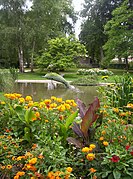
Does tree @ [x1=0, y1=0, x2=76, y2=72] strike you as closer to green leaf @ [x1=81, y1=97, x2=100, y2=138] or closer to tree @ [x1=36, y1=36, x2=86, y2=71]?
tree @ [x1=36, y1=36, x2=86, y2=71]

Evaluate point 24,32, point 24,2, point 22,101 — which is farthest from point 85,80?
point 22,101

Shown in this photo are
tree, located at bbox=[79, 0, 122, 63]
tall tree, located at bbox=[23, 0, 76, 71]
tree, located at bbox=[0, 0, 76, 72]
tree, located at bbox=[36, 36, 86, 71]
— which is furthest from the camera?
tree, located at bbox=[79, 0, 122, 63]

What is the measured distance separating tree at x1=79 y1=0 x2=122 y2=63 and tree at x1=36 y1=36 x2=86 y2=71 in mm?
7399

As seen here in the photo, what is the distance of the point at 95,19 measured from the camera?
2297cm

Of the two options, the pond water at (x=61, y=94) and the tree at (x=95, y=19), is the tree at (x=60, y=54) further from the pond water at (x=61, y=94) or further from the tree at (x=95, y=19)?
the tree at (x=95, y=19)

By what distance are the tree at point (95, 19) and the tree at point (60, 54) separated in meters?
7.40

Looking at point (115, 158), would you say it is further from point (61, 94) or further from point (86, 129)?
point (61, 94)

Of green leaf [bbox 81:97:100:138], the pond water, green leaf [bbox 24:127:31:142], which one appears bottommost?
the pond water

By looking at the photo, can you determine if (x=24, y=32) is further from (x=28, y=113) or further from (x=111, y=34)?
(x=28, y=113)

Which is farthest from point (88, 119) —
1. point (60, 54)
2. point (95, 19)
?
point (95, 19)

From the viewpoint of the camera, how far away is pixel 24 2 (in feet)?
53.5

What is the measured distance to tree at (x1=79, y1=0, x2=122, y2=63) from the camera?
22.0 m

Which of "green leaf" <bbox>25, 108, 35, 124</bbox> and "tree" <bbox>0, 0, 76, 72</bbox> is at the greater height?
"tree" <bbox>0, 0, 76, 72</bbox>

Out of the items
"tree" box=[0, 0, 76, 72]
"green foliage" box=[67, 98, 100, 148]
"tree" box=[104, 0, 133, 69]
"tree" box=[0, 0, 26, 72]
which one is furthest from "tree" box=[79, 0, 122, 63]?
"green foliage" box=[67, 98, 100, 148]
